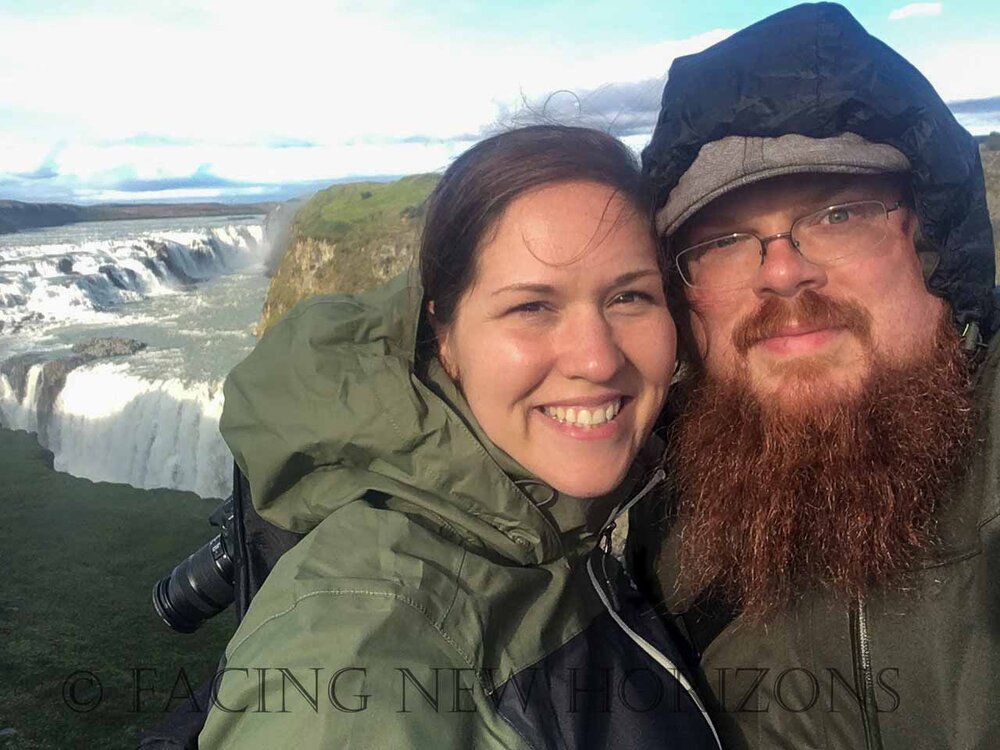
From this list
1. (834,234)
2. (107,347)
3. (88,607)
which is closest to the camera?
(834,234)

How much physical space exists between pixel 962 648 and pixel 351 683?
1432 mm

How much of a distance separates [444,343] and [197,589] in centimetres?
142

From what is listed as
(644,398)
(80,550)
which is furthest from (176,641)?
(644,398)

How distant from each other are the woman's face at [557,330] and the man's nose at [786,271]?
0.33 metres

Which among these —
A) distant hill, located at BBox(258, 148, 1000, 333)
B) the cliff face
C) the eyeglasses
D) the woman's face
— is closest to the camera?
the woman's face

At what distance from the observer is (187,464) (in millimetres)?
18406

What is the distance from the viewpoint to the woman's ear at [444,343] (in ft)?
6.93

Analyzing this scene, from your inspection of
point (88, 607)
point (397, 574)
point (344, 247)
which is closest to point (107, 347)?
point (344, 247)

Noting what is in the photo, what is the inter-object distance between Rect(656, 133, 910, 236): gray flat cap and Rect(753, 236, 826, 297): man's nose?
199 millimetres

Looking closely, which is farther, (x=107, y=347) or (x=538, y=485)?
(x=107, y=347)

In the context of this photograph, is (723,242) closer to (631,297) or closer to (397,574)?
(631,297)

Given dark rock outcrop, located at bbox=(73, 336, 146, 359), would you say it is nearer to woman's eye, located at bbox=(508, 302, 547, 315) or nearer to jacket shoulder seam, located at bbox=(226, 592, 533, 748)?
woman's eye, located at bbox=(508, 302, 547, 315)

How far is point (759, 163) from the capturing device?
2.04m

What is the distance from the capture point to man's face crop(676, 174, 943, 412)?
2078 millimetres
